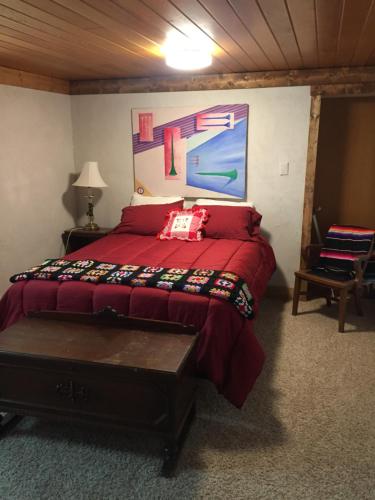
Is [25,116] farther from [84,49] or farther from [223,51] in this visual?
[223,51]

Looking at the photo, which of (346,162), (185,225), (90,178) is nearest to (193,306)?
(185,225)

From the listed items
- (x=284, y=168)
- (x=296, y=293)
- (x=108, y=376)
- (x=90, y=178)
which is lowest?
(x=296, y=293)

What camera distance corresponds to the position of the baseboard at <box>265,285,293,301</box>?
396 centimetres

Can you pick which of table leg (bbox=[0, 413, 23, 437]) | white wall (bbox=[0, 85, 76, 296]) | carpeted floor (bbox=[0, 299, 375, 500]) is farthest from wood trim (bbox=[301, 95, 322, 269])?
table leg (bbox=[0, 413, 23, 437])

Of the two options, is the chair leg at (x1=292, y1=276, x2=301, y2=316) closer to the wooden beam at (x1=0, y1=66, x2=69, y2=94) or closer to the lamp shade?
the lamp shade

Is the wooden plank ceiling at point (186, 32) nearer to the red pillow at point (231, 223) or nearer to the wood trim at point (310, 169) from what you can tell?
the wood trim at point (310, 169)

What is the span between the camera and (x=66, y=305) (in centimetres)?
239

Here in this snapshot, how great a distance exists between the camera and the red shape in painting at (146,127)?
4.02 m

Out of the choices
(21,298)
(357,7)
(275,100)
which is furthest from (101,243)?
(357,7)

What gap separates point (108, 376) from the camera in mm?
1846

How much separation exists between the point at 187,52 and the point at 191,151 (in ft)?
4.11

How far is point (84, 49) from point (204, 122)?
138cm

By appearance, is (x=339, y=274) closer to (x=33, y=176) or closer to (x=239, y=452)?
(x=239, y=452)

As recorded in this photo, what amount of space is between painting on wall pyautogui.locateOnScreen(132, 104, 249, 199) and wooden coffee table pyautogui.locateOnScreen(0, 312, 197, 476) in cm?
215
